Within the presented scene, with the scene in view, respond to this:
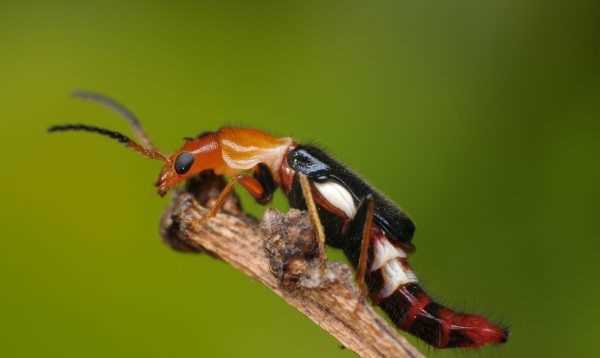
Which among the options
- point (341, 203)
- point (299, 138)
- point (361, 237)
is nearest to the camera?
point (361, 237)

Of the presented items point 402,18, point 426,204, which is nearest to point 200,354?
point 426,204

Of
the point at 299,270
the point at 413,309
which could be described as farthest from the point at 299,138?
the point at 299,270

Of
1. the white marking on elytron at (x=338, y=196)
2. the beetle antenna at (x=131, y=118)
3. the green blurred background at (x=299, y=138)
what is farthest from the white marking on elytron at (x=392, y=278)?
the beetle antenna at (x=131, y=118)

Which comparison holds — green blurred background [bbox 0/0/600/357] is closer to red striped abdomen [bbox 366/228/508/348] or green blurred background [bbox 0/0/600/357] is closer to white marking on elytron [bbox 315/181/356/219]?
red striped abdomen [bbox 366/228/508/348]

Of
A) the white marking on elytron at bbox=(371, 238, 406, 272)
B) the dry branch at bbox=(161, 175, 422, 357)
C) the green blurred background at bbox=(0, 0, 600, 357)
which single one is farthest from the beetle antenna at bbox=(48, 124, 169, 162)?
the green blurred background at bbox=(0, 0, 600, 357)

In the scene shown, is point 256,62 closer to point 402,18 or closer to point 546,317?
point 402,18

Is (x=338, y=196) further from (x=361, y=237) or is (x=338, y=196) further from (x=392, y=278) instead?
(x=392, y=278)
